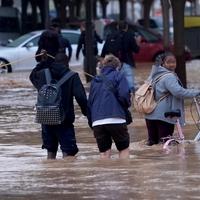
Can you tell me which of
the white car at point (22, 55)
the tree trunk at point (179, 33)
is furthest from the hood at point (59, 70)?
the white car at point (22, 55)

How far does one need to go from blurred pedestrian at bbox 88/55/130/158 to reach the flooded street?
0.39 metres

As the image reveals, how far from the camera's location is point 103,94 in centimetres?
1046

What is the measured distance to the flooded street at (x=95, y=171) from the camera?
855cm

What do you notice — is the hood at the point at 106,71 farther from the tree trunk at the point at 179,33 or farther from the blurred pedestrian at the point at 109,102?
the tree trunk at the point at 179,33

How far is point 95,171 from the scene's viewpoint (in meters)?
9.77

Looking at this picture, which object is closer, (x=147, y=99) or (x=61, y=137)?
(x=61, y=137)

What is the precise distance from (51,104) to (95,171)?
1.25m

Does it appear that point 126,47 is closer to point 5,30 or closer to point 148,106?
point 148,106

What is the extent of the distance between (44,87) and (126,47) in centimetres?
864

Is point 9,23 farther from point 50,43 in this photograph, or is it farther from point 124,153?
point 124,153

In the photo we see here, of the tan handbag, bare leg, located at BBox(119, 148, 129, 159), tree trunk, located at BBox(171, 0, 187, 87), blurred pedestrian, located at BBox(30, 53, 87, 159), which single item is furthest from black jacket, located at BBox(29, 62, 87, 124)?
tree trunk, located at BBox(171, 0, 187, 87)

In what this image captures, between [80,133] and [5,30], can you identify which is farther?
[5,30]

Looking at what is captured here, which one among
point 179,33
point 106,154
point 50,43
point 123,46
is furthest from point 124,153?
point 179,33

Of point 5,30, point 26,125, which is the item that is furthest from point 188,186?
point 5,30
